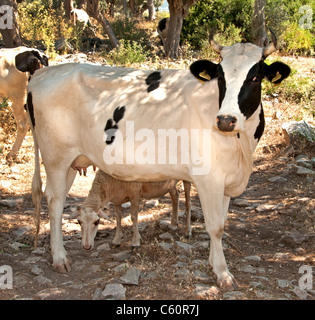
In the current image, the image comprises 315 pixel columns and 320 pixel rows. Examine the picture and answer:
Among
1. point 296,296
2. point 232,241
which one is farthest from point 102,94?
point 296,296

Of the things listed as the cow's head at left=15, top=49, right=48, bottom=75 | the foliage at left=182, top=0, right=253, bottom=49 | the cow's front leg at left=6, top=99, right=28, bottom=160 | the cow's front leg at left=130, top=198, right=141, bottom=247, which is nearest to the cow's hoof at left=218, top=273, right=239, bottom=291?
the cow's front leg at left=130, top=198, right=141, bottom=247

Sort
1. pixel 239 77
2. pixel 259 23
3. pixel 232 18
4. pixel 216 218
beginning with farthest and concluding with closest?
pixel 232 18 < pixel 259 23 < pixel 216 218 < pixel 239 77

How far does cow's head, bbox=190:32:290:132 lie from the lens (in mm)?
4273

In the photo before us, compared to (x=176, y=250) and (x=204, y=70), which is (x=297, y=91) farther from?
(x=204, y=70)

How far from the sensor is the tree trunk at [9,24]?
11523 millimetres

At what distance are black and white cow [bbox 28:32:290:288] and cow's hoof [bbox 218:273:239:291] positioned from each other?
0.04 feet

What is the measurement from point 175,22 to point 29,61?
870cm

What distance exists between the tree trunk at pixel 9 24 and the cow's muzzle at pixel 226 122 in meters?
8.93

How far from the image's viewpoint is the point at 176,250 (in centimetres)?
579

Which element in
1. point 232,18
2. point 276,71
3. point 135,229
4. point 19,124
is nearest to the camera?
point 276,71

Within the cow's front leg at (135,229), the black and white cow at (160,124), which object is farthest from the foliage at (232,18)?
the black and white cow at (160,124)

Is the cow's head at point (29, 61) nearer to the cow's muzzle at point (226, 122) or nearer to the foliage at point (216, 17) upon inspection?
the cow's muzzle at point (226, 122)

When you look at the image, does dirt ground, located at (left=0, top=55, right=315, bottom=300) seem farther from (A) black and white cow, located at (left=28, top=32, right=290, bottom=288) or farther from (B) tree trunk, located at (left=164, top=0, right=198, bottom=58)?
(B) tree trunk, located at (left=164, top=0, right=198, bottom=58)

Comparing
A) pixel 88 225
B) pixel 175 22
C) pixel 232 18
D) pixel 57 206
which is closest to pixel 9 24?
pixel 175 22
